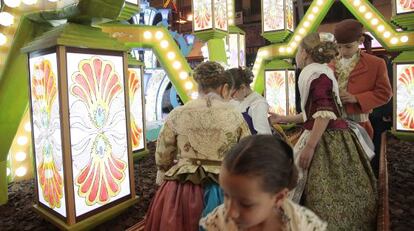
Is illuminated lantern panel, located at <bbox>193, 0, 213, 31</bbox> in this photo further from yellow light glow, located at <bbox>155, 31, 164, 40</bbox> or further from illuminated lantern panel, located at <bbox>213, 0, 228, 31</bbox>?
yellow light glow, located at <bbox>155, 31, 164, 40</bbox>

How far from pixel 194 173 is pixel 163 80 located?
555cm

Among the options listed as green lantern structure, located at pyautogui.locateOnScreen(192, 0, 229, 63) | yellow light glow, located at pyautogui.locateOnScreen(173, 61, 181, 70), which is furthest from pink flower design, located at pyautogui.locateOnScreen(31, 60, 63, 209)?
green lantern structure, located at pyautogui.locateOnScreen(192, 0, 229, 63)

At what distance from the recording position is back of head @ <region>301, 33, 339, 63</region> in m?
2.68

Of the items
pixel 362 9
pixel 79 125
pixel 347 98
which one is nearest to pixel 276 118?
pixel 347 98

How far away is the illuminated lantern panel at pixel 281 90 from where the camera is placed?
790 centimetres

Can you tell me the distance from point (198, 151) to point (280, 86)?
5959mm

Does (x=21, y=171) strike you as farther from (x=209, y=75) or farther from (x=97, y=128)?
(x=209, y=75)

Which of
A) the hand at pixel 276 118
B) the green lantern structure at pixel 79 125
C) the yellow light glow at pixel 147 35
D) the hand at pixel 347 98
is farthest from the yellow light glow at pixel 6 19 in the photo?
the hand at pixel 347 98

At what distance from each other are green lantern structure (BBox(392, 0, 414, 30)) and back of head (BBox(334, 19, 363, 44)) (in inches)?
155

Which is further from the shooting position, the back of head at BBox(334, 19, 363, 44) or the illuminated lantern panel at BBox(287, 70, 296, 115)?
the illuminated lantern panel at BBox(287, 70, 296, 115)

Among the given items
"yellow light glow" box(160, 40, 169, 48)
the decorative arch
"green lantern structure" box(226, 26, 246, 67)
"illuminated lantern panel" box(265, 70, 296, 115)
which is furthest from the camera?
"green lantern structure" box(226, 26, 246, 67)

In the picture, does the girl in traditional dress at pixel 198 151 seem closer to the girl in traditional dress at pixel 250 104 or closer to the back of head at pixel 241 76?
the girl in traditional dress at pixel 250 104

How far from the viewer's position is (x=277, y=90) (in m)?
8.03

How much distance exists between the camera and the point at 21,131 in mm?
4164
